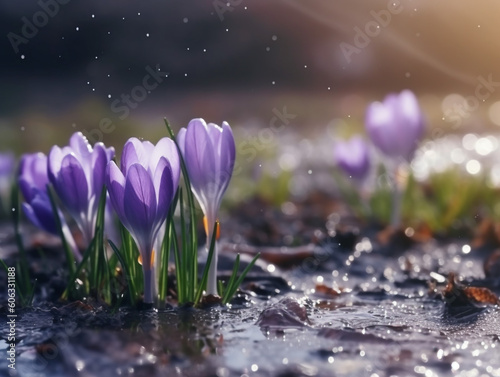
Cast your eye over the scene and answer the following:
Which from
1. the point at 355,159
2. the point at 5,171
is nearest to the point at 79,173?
the point at 355,159

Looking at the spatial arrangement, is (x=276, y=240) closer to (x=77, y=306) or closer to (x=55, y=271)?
(x=55, y=271)

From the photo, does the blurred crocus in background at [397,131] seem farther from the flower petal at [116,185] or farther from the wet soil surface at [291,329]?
the flower petal at [116,185]

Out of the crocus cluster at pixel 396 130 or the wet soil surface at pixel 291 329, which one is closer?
the wet soil surface at pixel 291 329

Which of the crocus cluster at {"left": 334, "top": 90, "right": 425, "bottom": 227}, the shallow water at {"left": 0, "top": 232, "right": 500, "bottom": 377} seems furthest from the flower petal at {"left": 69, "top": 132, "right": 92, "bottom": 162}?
the crocus cluster at {"left": 334, "top": 90, "right": 425, "bottom": 227}

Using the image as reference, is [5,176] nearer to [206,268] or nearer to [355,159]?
[355,159]

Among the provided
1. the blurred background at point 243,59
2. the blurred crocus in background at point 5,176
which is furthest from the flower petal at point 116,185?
the blurred background at point 243,59

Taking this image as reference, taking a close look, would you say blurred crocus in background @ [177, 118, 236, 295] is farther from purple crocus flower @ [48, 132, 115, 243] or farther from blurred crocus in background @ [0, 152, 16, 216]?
blurred crocus in background @ [0, 152, 16, 216]
